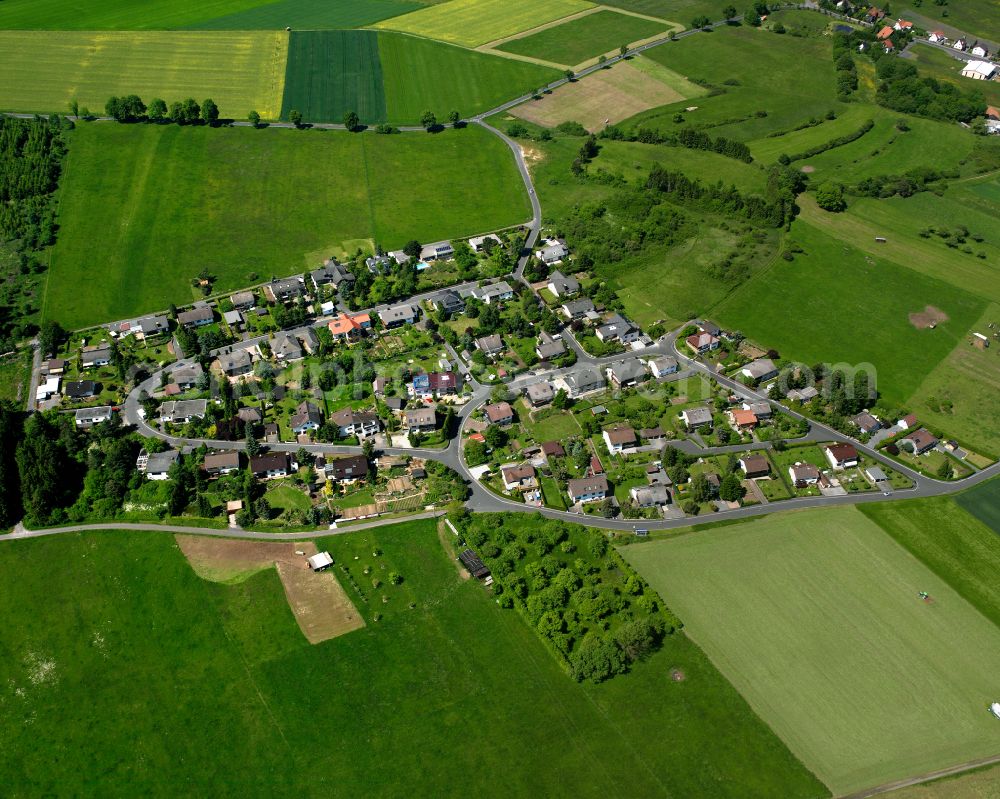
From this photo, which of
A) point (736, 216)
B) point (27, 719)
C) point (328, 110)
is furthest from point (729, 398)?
point (328, 110)

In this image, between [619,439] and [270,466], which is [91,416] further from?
[619,439]

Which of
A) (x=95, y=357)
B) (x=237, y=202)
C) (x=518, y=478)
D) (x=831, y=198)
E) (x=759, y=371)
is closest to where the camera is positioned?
(x=518, y=478)

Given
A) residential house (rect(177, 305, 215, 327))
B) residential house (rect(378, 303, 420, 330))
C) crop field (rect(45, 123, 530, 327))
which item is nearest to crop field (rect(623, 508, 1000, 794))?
residential house (rect(378, 303, 420, 330))

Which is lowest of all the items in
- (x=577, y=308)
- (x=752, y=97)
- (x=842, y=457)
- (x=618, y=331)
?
(x=842, y=457)

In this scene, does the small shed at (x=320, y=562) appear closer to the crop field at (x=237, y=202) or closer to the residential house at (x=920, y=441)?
the crop field at (x=237, y=202)

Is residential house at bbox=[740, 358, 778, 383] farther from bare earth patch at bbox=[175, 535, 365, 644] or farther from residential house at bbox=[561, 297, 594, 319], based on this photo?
bare earth patch at bbox=[175, 535, 365, 644]

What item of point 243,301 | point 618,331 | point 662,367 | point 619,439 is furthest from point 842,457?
point 243,301

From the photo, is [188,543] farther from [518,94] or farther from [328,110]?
[518,94]
